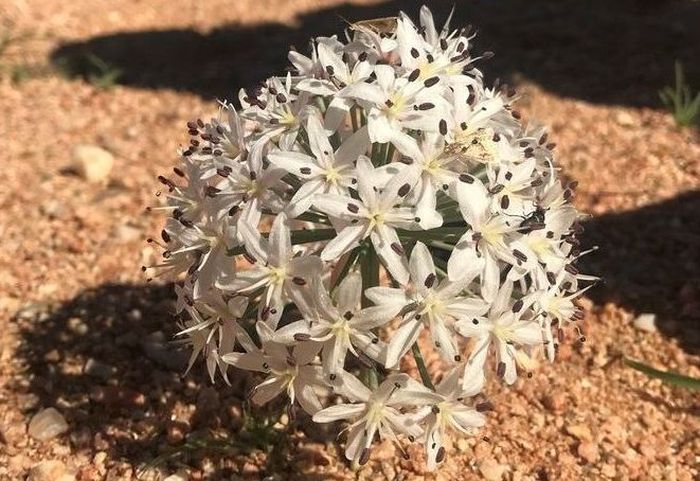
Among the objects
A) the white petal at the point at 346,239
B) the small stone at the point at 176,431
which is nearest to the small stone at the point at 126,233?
the small stone at the point at 176,431

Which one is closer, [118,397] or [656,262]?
[118,397]

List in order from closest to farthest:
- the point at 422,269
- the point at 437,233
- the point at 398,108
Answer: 1. the point at 422,269
2. the point at 398,108
3. the point at 437,233

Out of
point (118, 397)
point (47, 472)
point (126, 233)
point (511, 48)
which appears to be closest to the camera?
point (47, 472)

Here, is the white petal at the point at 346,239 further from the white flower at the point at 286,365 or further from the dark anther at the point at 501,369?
the dark anther at the point at 501,369

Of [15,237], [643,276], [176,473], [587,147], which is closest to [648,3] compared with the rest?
[587,147]

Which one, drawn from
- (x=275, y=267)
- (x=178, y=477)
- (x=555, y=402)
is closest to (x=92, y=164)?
(x=178, y=477)

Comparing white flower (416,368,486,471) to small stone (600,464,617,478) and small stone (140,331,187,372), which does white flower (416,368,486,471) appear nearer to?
small stone (600,464,617,478)

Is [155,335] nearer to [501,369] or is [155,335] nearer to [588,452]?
[501,369]

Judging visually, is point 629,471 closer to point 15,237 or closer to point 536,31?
point 15,237

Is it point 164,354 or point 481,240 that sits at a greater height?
point 481,240
